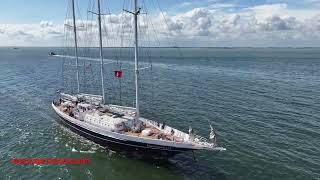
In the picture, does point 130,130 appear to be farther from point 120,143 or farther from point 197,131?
point 197,131

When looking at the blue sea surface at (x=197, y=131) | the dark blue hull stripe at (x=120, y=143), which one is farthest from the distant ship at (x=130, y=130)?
the blue sea surface at (x=197, y=131)

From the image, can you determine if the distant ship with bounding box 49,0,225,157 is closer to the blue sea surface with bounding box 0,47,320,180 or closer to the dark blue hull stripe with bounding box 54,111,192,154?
the dark blue hull stripe with bounding box 54,111,192,154

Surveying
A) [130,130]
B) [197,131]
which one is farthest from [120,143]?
[197,131]

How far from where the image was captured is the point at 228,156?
41.4 meters

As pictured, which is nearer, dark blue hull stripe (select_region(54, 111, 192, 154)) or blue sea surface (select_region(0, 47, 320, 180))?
blue sea surface (select_region(0, 47, 320, 180))

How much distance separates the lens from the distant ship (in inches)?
1457

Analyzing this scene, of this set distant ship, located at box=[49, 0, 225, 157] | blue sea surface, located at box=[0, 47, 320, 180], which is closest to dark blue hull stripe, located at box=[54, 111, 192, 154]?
distant ship, located at box=[49, 0, 225, 157]

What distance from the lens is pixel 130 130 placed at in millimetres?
42281

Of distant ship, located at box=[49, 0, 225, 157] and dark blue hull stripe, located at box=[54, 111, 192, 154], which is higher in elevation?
distant ship, located at box=[49, 0, 225, 157]

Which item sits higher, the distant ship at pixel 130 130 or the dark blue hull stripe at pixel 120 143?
the distant ship at pixel 130 130

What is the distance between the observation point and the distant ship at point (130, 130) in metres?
37.0

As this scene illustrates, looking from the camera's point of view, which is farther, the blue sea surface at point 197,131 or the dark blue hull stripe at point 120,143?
the dark blue hull stripe at point 120,143

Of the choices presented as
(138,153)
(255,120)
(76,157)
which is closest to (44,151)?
(76,157)

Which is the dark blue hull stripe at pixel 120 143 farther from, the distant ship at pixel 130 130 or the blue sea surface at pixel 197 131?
the blue sea surface at pixel 197 131
